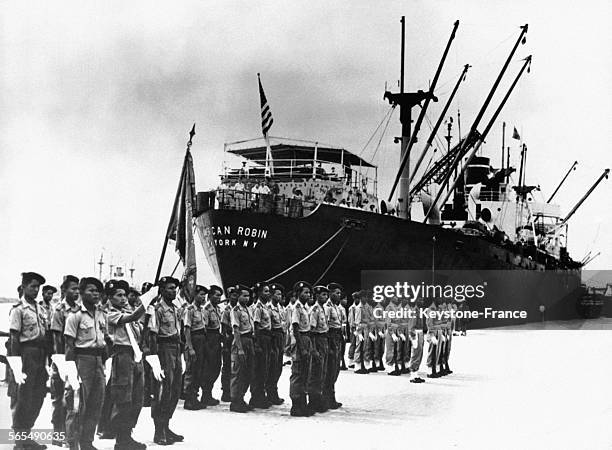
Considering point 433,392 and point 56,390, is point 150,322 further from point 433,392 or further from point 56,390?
point 433,392

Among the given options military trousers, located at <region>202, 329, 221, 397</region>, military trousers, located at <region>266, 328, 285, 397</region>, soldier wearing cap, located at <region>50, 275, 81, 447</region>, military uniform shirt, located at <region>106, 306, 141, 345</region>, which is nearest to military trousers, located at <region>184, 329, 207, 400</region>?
military trousers, located at <region>202, 329, 221, 397</region>

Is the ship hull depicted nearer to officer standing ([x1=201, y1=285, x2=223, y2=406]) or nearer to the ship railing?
the ship railing

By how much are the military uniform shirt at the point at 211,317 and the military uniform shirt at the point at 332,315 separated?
4.99 feet

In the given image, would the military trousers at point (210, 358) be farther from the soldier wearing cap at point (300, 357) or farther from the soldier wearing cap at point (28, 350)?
the soldier wearing cap at point (28, 350)

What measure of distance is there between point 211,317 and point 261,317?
797 millimetres

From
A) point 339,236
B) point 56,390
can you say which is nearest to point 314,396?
point 56,390

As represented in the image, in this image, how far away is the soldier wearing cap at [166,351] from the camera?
27.5 feet

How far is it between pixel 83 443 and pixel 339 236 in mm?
16128

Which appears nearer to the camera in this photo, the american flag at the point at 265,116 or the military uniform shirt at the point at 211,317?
the military uniform shirt at the point at 211,317

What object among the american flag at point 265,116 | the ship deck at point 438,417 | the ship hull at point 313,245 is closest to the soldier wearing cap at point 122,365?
the ship deck at point 438,417

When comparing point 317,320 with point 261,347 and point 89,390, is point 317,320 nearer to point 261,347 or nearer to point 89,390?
point 261,347

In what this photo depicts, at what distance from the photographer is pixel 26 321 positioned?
25.7ft

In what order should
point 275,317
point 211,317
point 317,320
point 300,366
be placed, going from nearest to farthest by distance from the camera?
point 300,366, point 211,317, point 317,320, point 275,317

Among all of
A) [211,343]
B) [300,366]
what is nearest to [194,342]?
[211,343]
